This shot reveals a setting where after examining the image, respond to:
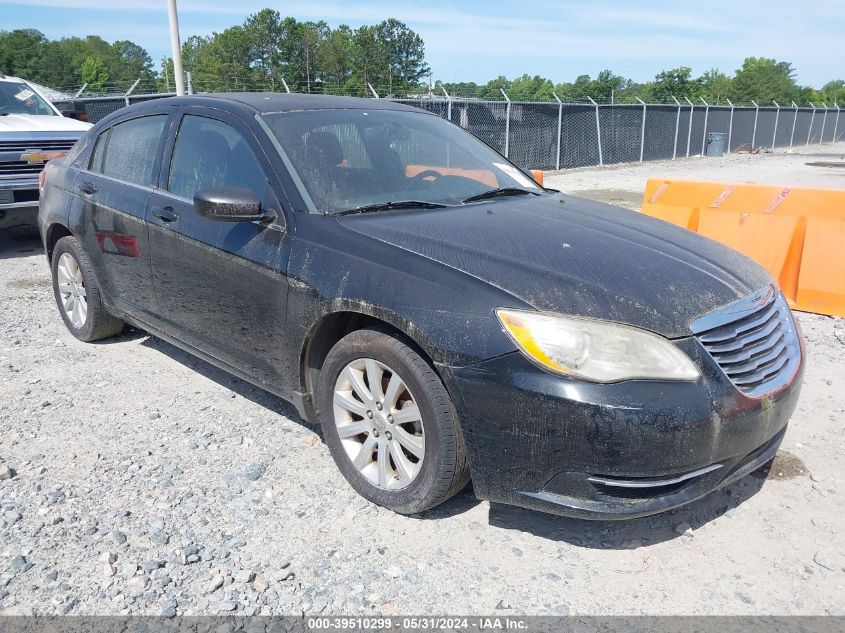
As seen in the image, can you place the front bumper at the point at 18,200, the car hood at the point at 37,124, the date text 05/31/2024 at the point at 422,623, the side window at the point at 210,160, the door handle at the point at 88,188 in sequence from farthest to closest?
the car hood at the point at 37,124
the front bumper at the point at 18,200
the door handle at the point at 88,188
the side window at the point at 210,160
the date text 05/31/2024 at the point at 422,623

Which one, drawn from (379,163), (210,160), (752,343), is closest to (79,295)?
(210,160)

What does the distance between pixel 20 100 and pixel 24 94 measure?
17cm

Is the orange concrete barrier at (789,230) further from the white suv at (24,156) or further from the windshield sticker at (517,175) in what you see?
the white suv at (24,156)

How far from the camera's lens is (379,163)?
371cm

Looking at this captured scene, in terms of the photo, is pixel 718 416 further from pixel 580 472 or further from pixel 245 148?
pixel 245 148

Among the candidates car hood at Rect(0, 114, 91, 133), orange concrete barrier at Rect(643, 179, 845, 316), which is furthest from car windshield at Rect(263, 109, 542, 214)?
car hood at Rect(0, 114, 91, 133)

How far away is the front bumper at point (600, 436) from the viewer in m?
2.49

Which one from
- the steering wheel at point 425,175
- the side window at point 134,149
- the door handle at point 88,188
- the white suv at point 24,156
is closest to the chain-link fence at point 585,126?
the white suv at point 24,156

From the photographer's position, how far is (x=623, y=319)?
262 cm

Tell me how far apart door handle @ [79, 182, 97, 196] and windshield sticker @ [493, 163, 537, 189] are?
2.61m

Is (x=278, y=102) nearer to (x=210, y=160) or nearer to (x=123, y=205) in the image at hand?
(x=210, y=160)

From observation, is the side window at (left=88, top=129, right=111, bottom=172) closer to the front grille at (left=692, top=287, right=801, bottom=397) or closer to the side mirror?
the side mirror

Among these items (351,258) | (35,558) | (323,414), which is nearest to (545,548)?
(323,414)

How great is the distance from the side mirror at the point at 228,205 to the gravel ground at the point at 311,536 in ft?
3.98
